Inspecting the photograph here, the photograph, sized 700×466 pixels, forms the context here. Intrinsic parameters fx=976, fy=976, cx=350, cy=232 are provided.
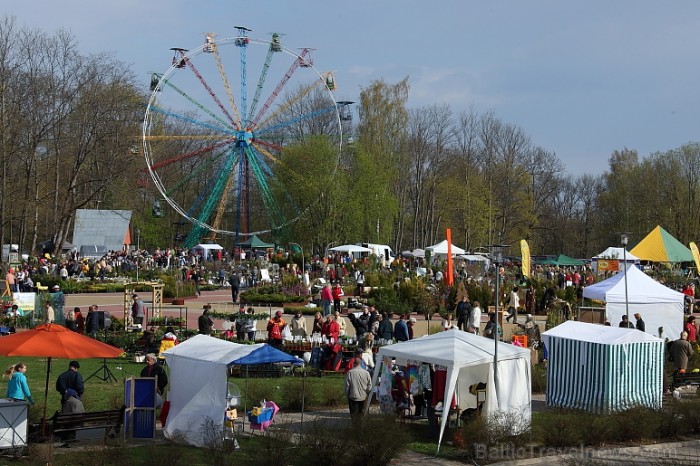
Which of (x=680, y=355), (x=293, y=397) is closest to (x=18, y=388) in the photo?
(x=293, y=397)

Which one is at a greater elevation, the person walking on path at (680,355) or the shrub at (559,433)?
the person walking on path at (680,355)

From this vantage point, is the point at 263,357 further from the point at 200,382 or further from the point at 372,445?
the point at 372,445

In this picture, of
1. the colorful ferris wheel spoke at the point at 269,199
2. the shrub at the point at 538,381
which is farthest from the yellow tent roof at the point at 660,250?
the colorful ferris wheel spoke at the point at 269,199

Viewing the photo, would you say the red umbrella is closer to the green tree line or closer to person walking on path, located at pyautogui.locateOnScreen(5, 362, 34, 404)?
person walking on path, located at pyautogui.locateOnScreen(5, 362, 34, 404)

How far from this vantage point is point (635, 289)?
26.0 m

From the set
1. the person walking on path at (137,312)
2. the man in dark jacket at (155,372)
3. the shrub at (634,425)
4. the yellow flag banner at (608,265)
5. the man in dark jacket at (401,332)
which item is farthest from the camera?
the yellow flag banner at (608,265)

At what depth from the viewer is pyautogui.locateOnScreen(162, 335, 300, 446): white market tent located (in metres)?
14.0

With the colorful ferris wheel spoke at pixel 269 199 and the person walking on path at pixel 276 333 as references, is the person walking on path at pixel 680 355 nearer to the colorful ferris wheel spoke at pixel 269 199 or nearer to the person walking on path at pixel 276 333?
the person walking on path at pixel 276 333

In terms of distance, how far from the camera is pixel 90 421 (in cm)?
1370

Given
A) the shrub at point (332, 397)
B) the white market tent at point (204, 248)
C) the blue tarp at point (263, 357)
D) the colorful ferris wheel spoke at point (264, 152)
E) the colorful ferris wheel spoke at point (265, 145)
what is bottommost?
the shrub at point (332, 397)

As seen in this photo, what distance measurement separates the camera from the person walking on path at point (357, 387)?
1566cm

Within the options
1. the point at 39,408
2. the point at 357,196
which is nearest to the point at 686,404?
the point at 39,408

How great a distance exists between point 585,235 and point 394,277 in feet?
163

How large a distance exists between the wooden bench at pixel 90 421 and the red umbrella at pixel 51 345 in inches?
9.7
